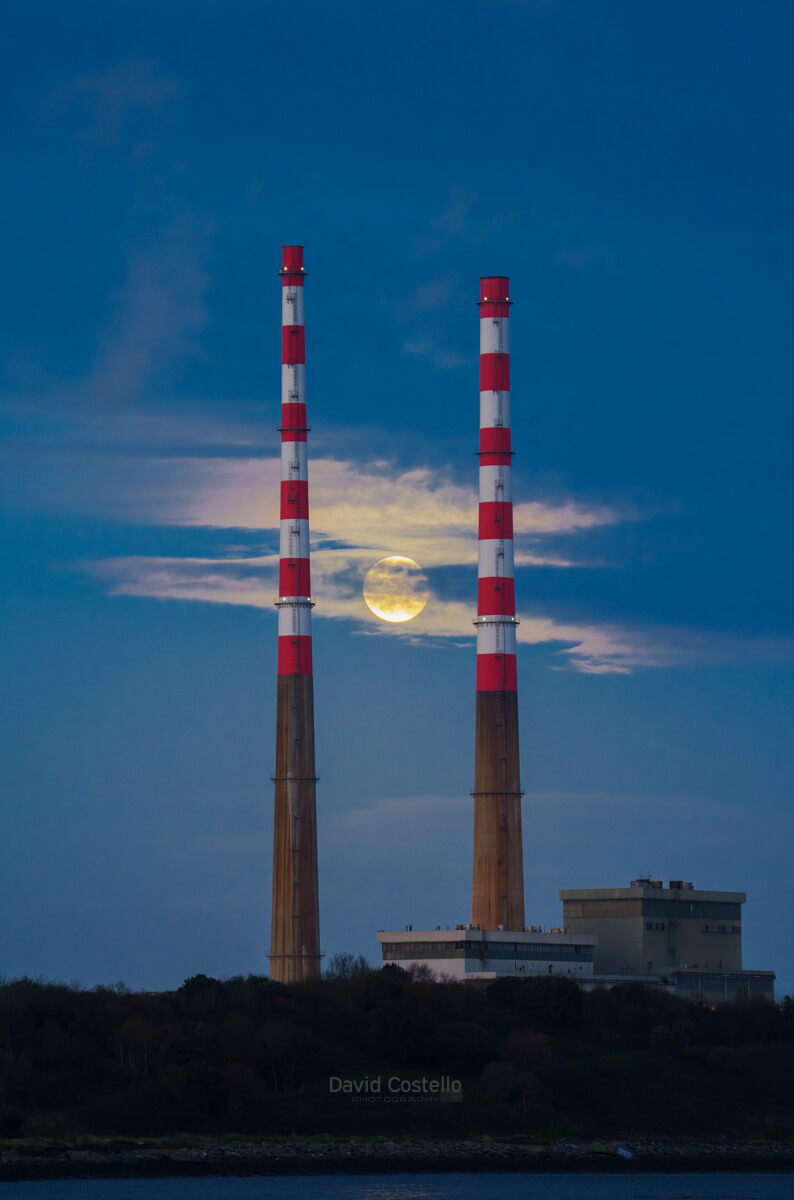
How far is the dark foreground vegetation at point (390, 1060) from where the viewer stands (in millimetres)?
56844

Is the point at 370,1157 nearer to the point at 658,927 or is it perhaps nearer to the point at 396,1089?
the point at 396,1089

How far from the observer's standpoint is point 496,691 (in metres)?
73.9

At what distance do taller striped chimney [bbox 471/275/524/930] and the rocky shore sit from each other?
14.9 meters

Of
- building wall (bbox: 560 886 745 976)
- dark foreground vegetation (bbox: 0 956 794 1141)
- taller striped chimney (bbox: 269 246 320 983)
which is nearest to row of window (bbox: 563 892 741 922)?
building wall (bbox: 560 886 745 976)

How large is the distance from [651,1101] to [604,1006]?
8.20m

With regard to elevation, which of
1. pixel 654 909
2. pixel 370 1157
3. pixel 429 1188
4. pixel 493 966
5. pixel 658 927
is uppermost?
pixel 654 909

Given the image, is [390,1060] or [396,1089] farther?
[390,1060]

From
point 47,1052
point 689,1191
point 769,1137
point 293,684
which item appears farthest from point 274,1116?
point 293,684

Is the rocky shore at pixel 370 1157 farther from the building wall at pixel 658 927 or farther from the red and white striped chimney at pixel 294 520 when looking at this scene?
the red and white striped chimney at pixel 294 520

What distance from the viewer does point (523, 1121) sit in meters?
59.8

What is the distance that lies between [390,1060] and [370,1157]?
6.66 meters

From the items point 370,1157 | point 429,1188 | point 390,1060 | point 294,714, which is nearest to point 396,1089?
point 390,1060

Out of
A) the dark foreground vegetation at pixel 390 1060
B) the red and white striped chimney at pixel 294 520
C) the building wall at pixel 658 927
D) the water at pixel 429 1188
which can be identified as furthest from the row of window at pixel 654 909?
the water at pixel 429 1188

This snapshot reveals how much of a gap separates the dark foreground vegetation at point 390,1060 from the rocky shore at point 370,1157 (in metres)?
0.91
